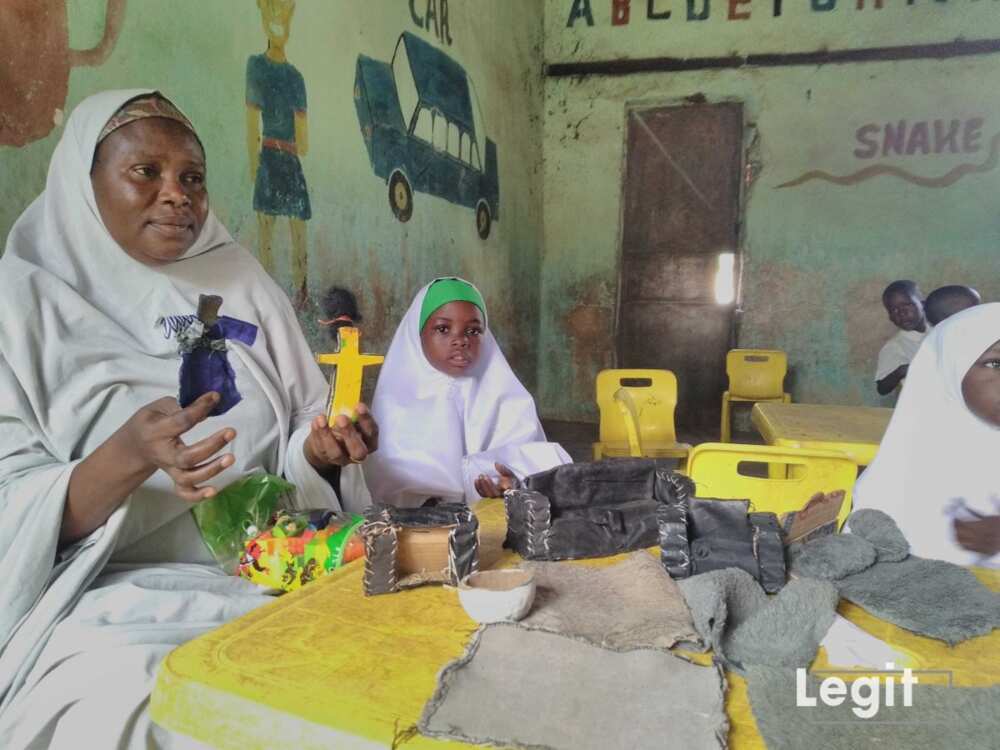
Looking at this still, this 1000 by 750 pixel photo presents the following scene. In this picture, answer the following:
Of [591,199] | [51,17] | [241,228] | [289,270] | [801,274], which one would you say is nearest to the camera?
[51,17]

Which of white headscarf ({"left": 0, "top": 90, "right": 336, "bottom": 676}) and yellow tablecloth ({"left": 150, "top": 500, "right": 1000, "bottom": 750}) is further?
white headscarf ({"left": 0, "top": 90, "right": 336, "bottom": 676})

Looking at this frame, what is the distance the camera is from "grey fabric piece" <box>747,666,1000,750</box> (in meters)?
0.78

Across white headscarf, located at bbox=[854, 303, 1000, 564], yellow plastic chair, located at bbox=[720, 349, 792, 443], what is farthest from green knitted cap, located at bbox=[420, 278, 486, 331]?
yellow plastic chair, located at bbox=[720, 349, 792, 443]

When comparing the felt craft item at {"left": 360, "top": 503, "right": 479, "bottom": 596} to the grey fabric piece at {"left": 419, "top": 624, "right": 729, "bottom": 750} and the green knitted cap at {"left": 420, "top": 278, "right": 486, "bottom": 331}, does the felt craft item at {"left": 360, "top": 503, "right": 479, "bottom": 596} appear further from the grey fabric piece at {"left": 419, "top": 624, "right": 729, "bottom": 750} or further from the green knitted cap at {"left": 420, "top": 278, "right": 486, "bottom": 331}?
the green knitted cap at {"left": 420, "top": 278, "right": 486, "bottom": 331}

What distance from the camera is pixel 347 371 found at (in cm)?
140

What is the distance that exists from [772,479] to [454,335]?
1.13m

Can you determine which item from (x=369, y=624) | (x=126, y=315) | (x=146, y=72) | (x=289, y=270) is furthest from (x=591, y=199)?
(x=369, y=624)

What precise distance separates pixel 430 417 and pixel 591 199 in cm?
600

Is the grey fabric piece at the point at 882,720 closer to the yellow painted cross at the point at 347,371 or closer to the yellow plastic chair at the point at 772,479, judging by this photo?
the yellow painted cross at the point at 347,371

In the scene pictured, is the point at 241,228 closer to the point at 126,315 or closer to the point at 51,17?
the point at 51,17

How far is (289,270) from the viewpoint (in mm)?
3451

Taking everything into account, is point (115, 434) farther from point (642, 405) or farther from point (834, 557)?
point (642, 405)

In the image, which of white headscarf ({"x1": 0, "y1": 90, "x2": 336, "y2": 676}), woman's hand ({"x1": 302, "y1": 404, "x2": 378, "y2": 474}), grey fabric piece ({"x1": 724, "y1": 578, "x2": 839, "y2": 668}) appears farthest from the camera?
woman's hand ({"x1": 302, "y1": 404, "x2": 378, "y2": 474})

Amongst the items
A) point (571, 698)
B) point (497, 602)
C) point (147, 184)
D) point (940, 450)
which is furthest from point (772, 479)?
point (147, 184)
